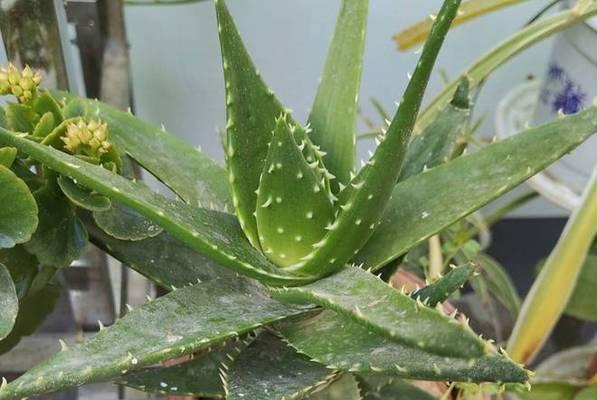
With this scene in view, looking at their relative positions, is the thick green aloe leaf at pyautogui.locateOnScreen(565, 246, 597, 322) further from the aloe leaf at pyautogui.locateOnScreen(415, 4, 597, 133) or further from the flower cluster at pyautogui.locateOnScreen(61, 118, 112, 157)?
the flower cluster at pyautogui.locateOnScreen(61, 118, 112, 157)

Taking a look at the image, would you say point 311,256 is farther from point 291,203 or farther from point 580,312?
point 580,312

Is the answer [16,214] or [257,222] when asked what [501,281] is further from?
[16,214]

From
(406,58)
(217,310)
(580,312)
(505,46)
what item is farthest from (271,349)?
(406,58)

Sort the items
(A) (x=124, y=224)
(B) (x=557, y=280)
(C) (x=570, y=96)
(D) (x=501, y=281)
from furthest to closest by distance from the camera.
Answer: (D) (x=501, y=281)
(C) (x=570, y=96)
(B) (x=557, y=280)
(A) (x=124, y=224)

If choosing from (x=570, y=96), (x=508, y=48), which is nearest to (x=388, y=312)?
(x=508, y=48)

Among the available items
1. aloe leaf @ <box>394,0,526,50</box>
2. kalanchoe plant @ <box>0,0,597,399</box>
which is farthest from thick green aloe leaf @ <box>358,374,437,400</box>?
aloe leaf @ <box>394,0,526,50</box>

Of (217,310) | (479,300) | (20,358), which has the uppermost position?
(217,310)
